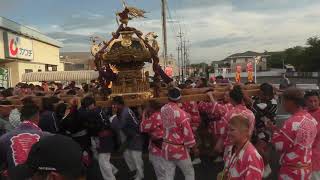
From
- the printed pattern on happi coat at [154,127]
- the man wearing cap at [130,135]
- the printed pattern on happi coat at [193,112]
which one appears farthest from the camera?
the printed pattern on happi coat at [193,112]

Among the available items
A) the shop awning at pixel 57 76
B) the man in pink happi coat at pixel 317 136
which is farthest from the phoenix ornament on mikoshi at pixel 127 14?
the shop awning at pixel 57 76

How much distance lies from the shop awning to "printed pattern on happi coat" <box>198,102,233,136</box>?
18.3 m

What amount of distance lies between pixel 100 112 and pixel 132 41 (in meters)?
1.84

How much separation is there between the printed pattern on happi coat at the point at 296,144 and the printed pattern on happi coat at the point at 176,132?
1950 millimetres

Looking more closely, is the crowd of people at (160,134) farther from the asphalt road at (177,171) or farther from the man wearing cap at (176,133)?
the asphalt road at (177,171)

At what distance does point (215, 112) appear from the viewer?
8.98 meters

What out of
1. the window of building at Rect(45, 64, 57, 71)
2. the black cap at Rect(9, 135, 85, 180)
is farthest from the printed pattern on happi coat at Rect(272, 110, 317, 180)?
the window of building at Rect(45, 64, 57, 71)

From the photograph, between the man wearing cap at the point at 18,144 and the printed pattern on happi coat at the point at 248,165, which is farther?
the man wearing cap at the point at 18,144

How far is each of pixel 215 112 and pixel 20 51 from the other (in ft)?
68.6

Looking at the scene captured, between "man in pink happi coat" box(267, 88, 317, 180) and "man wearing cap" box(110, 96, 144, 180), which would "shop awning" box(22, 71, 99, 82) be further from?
"man in pink happi coat" box(267, 88, 317, 180)

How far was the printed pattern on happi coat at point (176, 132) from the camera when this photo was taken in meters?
6.73

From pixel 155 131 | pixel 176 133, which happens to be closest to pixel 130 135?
pixel 155 131

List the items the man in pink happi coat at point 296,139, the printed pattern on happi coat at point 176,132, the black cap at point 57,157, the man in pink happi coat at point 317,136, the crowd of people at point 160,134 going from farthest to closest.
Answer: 1. the printed pattern on happi coat at point 176,132
2. the man in pink happi coat at point 317,136
3. the man in pink happi coat at point 296,139
4. the crowd of people at point 160,134
5. the black cap at point 57,157

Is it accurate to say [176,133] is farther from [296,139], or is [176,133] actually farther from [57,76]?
[57,76]
